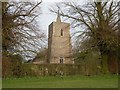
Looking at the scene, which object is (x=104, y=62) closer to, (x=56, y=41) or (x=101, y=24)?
(x=101, y=24)

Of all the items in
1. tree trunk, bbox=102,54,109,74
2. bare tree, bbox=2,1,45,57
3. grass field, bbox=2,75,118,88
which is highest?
bare tree, bbox=2,1,45,57

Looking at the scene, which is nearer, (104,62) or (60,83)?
(60,83)

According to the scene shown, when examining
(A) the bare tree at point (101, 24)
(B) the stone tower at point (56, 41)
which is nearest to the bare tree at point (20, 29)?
(A) the bare tree at point (101, 24)

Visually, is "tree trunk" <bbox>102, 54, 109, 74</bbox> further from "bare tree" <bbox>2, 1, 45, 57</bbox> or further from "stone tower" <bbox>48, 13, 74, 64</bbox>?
"stone tower" <bbox>48, 13, 74, 64</bbox>

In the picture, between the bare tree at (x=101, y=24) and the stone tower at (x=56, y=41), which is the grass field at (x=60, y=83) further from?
the stone tower at (x=56, y=41)

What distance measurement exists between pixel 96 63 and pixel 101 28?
4.03m

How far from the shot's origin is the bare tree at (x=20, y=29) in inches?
917

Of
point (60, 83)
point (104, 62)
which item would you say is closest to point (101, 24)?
point (104, 62)

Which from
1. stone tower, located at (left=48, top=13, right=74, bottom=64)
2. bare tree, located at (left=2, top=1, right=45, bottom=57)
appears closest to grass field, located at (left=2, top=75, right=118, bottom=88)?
bare tree, located at (left=2, top=1, right=45, bottom=57)

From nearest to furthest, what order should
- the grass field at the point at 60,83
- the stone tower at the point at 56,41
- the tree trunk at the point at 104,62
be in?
the grass field at the point at 60,83 → the tree trunk at the point at 104,62 → the stone tower at the point at 56,41

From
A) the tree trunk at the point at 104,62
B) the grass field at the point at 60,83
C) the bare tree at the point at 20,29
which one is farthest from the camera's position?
the tree trunk at the point at 104,62

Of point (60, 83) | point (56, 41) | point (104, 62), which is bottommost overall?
point (60, 83)

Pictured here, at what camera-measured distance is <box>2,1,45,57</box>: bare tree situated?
23.3 m

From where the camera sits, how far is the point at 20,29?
24688mm
